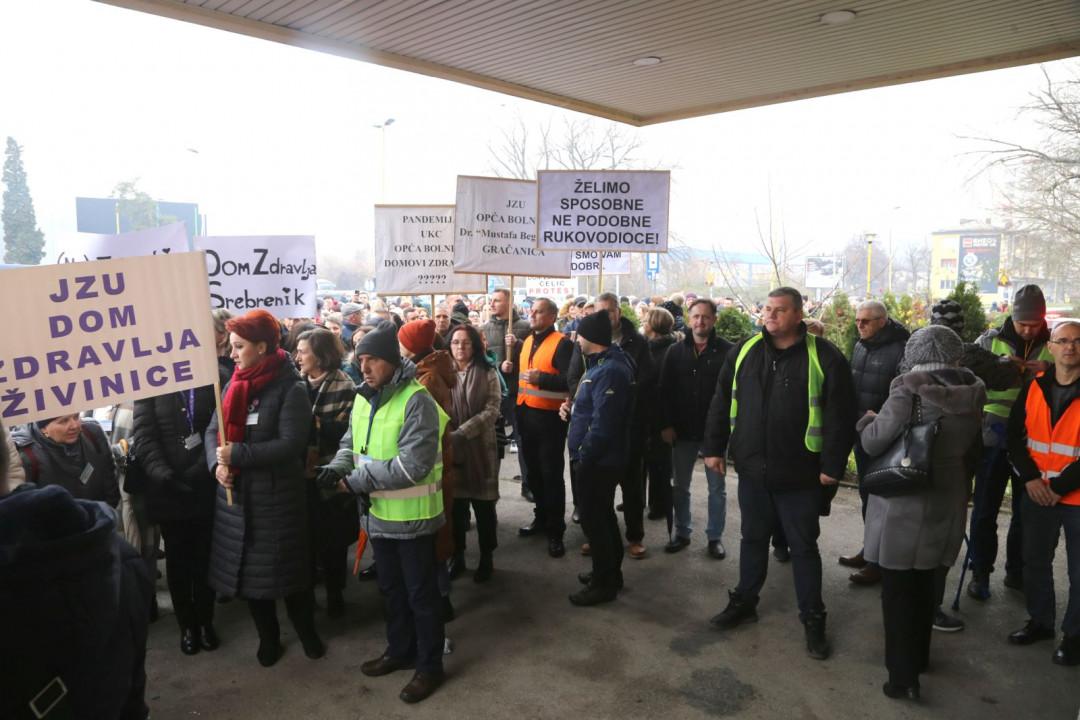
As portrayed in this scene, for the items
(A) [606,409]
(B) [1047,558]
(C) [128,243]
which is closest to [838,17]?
(A) [606,409]

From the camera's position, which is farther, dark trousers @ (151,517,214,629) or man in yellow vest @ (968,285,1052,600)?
man in yellow vest @ (968,285,1052,600)

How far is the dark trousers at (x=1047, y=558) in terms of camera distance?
430 centimetres

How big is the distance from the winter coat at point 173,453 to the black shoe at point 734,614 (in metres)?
3.37

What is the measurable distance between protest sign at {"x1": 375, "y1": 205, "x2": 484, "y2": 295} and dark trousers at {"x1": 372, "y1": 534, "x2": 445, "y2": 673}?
169 inches

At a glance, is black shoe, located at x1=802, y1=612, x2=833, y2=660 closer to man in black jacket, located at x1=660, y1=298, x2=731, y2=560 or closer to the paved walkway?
the paved walkway

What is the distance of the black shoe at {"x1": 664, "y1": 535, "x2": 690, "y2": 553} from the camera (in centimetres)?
623

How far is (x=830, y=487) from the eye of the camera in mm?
4473

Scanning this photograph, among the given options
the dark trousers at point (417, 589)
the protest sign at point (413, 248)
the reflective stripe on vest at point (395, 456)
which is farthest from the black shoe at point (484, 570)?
the protest sign at point (413, 248)

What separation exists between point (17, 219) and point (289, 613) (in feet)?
116

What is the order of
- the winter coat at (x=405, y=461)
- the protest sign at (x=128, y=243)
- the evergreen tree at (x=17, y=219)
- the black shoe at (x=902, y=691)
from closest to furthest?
the winter coat at (x=405, y=461), the black shoe at (x=902, y=691), the protest sign at (x=128, y=243), the evergreen tree at (x=17, y=219)

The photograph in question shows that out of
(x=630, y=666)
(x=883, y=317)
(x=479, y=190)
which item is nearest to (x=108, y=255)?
(x=479, y=190)

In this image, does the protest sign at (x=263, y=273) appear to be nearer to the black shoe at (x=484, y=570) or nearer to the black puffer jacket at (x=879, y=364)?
the black shoe at (x=484, y=570)

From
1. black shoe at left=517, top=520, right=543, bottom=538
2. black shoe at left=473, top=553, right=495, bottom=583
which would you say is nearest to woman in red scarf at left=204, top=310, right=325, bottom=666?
black shoe at left=473, top=553, right=495, bottom=583

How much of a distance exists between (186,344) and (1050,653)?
17.6 feet
